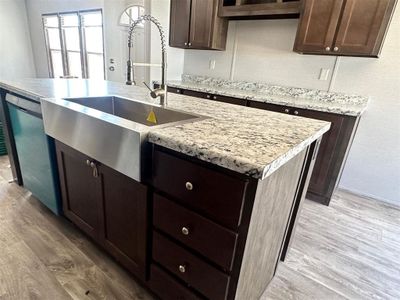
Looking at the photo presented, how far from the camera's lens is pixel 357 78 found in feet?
7.77

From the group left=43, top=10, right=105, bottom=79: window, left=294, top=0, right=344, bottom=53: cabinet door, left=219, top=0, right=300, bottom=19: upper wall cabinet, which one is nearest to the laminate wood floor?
left=294, top=0, right=344, bottom=53: cabinet door

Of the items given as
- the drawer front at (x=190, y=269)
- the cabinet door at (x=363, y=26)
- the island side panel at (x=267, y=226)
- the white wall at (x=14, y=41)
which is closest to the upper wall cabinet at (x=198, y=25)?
the cabinet door at (x=363, y=26)

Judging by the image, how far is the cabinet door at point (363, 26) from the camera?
1863 millimetres

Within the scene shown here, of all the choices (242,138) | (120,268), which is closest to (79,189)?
(120,268)

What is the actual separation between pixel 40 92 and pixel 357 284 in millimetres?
2299

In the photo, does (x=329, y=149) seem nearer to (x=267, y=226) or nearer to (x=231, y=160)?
(x=267, y=226)

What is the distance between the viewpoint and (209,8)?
2812 mm

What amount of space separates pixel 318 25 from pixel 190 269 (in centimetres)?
226

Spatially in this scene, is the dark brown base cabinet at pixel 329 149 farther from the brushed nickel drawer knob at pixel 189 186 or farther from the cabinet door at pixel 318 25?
the brushed nickel drawer knob at pixel 189 186

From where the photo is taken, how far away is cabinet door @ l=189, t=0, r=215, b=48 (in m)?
2.83

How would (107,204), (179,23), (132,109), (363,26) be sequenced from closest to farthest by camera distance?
1. (107,204)
2. (132,109)
3. (363,26)
4. (179,23)

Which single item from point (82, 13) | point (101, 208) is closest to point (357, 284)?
point (101, 208)

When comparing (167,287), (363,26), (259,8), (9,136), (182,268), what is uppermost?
(259,8)

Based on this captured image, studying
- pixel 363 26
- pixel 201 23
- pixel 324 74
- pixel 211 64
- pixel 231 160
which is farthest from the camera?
pixel 211 64
